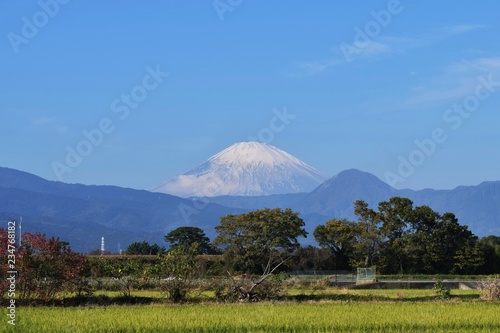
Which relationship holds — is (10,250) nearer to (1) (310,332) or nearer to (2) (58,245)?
(2) (58,245)

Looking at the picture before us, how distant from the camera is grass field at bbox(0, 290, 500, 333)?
1802 cm

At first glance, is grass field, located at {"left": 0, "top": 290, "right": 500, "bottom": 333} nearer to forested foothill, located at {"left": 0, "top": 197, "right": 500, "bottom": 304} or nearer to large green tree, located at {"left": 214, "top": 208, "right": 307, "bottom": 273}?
forested foothill, located at {"left": 0, "top": 197, "right": 500, "bottom": 304}

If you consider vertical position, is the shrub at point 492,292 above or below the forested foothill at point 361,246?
below

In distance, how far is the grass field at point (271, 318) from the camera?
18016mm

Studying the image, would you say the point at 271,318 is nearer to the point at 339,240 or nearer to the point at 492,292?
the point at 492,292

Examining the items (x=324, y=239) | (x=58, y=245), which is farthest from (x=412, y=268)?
(x=58, y=245)

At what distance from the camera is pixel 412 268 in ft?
156

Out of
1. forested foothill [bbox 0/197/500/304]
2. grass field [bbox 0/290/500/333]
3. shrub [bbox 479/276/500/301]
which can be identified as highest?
forested foothill [bbox 0/197/500/304]

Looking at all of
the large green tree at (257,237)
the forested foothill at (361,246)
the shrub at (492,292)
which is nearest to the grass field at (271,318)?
the shrub at (492,292)

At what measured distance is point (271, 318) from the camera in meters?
19.6

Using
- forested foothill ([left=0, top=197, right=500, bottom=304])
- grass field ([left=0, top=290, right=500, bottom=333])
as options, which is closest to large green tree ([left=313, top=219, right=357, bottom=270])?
forested foothill ([left=0, top=197, right=500, bottom=304])

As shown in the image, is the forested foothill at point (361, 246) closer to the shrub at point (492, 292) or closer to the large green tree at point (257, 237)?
the large green tree at point (257, 237)

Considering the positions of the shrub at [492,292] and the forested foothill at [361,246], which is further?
the forested foothill at [361,246]

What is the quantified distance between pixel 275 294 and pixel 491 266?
87.7 ft
